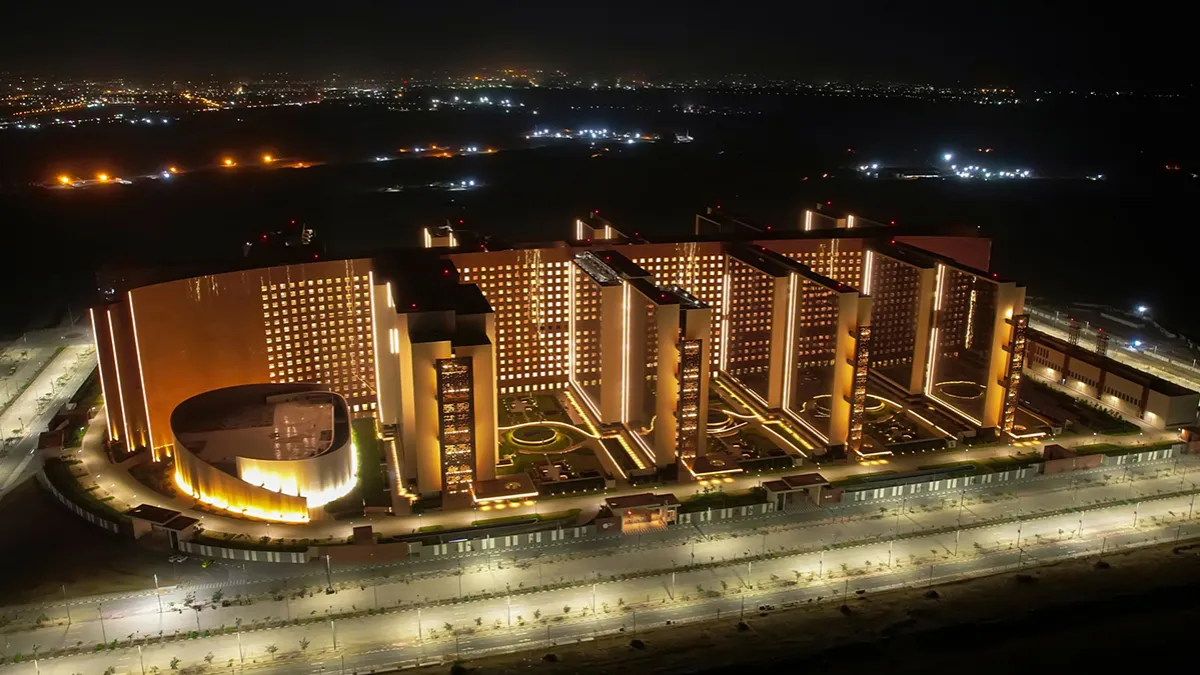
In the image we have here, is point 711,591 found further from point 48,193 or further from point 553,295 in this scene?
point 48,193

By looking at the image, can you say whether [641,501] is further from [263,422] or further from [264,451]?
[263,422]

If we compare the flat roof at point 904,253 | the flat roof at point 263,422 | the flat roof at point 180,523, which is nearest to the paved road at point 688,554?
the flat roof at point 180,523

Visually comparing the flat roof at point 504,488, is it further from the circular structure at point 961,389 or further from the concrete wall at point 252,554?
the circular structure at point 961,389

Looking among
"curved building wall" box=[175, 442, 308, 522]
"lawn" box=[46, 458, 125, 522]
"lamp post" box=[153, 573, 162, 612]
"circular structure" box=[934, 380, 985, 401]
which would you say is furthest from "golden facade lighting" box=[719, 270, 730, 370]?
"lawn" box=[46, 458, 125, 522]

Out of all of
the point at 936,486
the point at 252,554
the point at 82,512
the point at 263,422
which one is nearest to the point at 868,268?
the point at 936,486

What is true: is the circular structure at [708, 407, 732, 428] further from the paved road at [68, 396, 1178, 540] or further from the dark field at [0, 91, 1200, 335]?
the dark field at [0, 91, 1200, 335]

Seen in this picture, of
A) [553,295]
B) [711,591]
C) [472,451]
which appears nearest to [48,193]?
[553,295]
